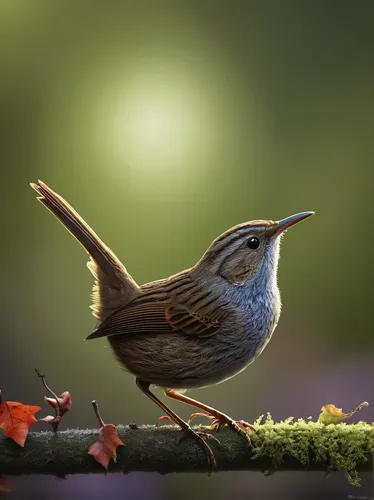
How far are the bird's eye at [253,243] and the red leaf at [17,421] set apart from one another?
1.14 m

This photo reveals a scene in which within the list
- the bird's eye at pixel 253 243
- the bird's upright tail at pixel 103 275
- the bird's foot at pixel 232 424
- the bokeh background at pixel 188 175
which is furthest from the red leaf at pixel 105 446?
the bokeh background at pixel 188 175

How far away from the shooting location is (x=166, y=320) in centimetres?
327

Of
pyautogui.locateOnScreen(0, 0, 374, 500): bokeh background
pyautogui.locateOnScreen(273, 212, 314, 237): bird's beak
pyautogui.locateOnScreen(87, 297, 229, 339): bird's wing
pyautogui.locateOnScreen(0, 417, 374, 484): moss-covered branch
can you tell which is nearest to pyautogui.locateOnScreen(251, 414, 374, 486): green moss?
pyautogui.locateOnScreen(0, 417, 374, 484): moss-covered branch

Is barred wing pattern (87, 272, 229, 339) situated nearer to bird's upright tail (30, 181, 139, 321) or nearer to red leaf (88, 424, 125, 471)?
bird's upright tail (30, 181, 139, 321)

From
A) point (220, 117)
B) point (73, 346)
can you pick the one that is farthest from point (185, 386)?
point (220, 117)

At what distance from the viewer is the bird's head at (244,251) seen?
10.6 feet

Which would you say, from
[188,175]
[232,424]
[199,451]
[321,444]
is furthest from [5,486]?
[188,175]

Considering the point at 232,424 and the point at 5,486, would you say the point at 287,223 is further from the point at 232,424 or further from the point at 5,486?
the point at 5,486

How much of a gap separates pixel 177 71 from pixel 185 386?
4681 mm

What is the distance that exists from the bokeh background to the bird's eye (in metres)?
1.74

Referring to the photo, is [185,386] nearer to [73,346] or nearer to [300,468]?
[300,468]

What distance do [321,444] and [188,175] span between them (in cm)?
381

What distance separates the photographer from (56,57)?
702 centimetres

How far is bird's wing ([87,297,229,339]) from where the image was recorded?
3.20 meters
